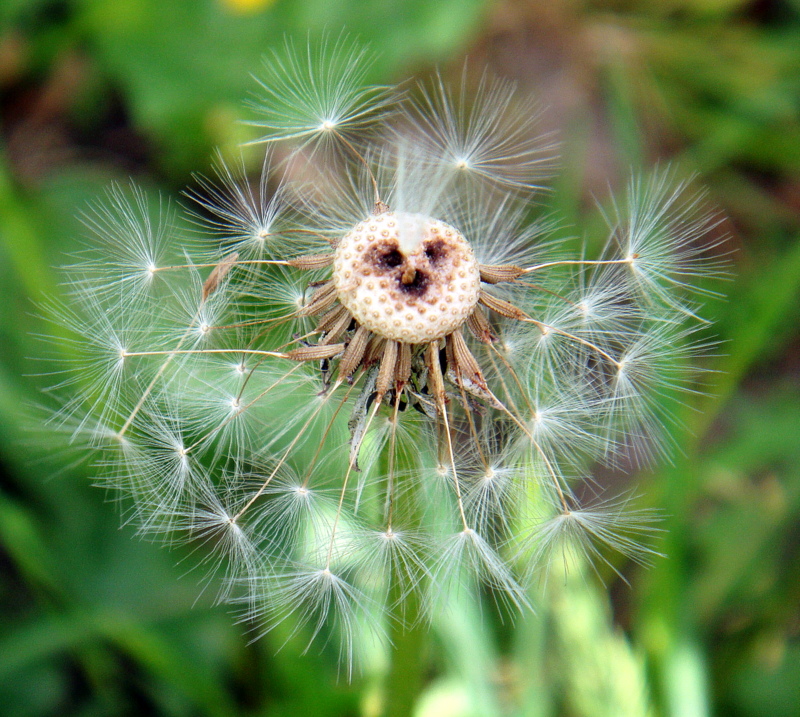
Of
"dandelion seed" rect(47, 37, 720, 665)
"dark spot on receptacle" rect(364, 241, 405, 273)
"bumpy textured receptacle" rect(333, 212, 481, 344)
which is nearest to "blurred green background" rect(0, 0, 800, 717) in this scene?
"dandelion seed" rect(47, 37, 720, 665)

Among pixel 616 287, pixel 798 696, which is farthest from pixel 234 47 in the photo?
pixel 798 696

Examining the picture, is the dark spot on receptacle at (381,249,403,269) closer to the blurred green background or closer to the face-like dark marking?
the face-like dark marking

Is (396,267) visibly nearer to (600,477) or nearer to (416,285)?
(416,285)

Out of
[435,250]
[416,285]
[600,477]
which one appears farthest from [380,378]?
[600,477]

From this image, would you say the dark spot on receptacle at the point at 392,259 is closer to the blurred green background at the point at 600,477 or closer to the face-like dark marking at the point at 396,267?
the face-like dark marking at the point at 396,267

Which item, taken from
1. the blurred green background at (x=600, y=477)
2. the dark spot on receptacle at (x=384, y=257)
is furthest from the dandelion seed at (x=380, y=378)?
the blurred green background at (x=600, y=477)
